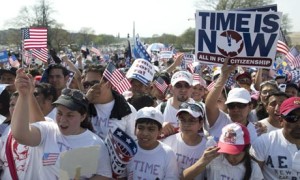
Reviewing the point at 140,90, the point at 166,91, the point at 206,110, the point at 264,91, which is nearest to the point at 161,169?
the point at 206,110

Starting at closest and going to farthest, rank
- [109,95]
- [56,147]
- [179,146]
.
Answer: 1. [56,147]
2. [179,146]
3. [109,95]

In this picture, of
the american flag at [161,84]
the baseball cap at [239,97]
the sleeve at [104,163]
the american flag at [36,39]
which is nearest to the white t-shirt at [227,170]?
the baseball cap at [239,97]

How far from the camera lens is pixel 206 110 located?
13.0ft

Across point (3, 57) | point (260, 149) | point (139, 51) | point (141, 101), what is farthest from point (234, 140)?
point (3, 57)

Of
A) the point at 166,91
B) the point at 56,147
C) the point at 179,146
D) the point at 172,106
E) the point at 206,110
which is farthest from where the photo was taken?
the point at 166,91

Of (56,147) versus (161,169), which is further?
(161,169)

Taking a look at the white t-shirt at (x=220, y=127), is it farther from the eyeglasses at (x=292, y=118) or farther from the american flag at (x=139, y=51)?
the american flag at (x=139, y=51)

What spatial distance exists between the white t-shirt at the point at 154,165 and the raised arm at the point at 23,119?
942mm

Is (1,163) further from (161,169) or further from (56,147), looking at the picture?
(161,169)

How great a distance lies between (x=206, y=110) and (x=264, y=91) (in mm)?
1950

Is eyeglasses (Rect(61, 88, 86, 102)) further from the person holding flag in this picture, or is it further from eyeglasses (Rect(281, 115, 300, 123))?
eyeglasses (Rect(281, 115, 300, 123))

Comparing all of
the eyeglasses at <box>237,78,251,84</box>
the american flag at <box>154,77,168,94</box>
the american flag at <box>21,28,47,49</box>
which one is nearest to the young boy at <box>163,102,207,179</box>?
the american flag at <box>154,77,168,94</box>

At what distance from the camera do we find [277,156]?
3320 mm

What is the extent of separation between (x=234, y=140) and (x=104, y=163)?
1117 millimetres
